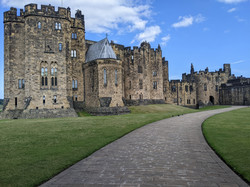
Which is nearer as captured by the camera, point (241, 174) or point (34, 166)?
point (241, 174)

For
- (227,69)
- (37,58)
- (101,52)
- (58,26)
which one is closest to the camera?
(37,58)

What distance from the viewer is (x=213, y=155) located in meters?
9.54

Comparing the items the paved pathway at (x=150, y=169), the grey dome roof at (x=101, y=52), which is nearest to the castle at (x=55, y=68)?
the grey dome roof at (x=101, y=52)

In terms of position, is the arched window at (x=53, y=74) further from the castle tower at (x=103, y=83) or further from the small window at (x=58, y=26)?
the castle tower at (x=103, y=83)

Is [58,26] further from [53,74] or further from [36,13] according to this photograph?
[53,74]

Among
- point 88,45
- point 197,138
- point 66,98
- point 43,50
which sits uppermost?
point 88,45

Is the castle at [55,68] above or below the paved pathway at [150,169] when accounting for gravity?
above

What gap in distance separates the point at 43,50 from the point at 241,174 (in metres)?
35.4

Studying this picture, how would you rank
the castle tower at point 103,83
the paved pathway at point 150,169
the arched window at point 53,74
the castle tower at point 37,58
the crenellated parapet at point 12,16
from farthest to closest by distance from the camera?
the castle tower at point 103,83 < the crenellated parapet at point 12,16 < the arched window at point 53,74 < the castle tower at point 37,58 < the paved pathway at point 150,169

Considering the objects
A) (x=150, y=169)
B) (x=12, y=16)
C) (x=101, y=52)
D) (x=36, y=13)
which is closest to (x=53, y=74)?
(x=101, y=52)

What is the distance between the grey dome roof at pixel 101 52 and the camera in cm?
3996

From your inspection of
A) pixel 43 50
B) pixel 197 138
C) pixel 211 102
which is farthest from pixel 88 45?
pixel 211 102

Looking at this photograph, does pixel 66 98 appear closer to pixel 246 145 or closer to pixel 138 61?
pixel 138 61

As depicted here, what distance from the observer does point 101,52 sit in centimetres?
4012
